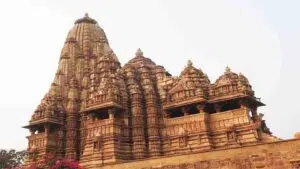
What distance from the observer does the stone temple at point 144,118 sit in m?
30.2

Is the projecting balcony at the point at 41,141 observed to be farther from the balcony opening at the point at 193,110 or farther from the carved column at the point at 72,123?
the balcony opening at the point at 193,110

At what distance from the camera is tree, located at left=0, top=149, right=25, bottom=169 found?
152ft

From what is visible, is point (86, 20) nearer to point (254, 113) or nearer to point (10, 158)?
point (10, 158)

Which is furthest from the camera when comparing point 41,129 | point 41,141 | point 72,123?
point 41,129

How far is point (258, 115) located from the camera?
33.1 meters

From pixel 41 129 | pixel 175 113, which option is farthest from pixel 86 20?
pixel 175 113

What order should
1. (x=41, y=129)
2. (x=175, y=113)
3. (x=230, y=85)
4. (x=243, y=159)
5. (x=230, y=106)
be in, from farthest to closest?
1. (x=41, y=129)
2. (x=175, y=113)
3. (x=230, y=106)
4. (x=230, y=85)
5. (x=243, y=159)

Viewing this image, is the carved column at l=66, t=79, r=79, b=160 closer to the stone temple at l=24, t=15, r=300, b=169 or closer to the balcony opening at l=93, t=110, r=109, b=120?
the stone temple at l=24, t=15, r=300, b=169

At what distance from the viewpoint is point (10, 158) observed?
47.8 meters

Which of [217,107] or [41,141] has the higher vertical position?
[217,107]

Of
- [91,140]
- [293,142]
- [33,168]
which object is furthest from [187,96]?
[33,168]

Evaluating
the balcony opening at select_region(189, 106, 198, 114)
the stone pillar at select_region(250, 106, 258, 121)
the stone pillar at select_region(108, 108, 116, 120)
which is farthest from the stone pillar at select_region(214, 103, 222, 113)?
the stone pillar at select_region(108, 108, 116, 120)

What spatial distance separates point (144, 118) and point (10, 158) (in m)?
22.4

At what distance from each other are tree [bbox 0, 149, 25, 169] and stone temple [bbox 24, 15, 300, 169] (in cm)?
1038
